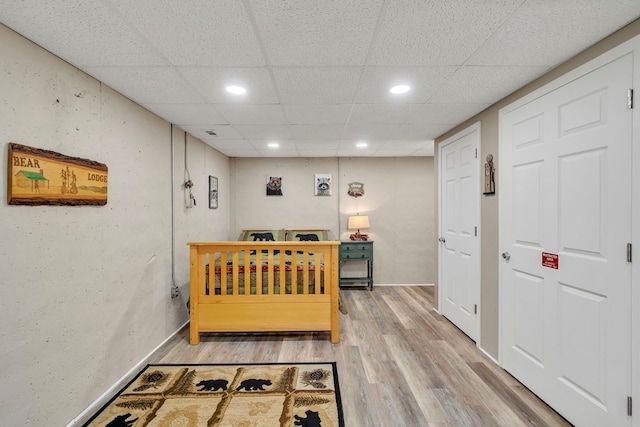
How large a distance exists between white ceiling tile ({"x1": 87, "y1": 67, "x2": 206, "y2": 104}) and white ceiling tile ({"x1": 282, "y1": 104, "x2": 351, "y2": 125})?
78 cm

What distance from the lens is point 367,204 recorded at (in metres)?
5.03

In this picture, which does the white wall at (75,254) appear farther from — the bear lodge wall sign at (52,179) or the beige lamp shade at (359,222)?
the beige lamp shade at (359,222)

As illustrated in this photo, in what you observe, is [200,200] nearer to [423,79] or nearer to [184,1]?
[184,1]

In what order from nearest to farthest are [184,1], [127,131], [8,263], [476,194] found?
[184,1] < [8,263] < [127,131] < [476,194]

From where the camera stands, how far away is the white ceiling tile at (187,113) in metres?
2.45

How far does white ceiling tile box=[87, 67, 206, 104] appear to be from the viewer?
1819mm

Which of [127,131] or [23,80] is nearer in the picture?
[23,80]

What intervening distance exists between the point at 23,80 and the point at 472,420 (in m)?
3.17

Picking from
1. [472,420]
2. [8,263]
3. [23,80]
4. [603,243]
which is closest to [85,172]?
[23,80]

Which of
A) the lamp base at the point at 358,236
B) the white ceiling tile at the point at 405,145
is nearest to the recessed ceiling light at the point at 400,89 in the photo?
the white ceiling tile at the point at 405,145

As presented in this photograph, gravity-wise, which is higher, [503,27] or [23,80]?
[503,27]

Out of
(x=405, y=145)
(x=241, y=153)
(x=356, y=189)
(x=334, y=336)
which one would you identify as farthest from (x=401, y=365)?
(x=241, y=153)

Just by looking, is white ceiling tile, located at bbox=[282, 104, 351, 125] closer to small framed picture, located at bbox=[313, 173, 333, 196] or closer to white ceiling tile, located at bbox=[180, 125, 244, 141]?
white ceiling tile, located at bbox=[180, 125, 244, 141]

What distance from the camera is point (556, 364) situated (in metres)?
1.81
